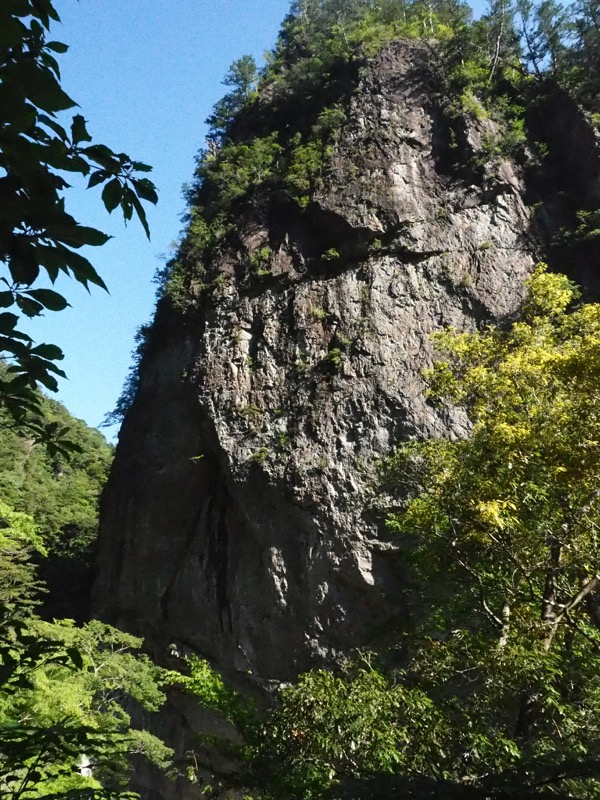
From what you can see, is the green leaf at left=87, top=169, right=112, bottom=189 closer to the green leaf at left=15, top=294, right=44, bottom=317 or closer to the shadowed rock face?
the green leaf at left=15, top=294, right=44, bottom=317

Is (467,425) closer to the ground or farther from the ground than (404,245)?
closer to the ground

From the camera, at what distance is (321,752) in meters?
4.61

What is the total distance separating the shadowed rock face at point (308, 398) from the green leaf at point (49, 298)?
34.8 feet

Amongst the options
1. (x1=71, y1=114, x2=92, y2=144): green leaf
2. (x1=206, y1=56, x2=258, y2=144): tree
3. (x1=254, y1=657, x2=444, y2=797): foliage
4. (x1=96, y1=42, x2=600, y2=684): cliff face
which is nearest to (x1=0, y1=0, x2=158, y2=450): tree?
(x1=71, y1=114, x2=92, y2=144): green leaf

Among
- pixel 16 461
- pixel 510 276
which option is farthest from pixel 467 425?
pixel 16 461

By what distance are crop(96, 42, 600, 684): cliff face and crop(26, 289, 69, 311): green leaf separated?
10650 millimetres

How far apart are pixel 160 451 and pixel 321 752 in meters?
12.2

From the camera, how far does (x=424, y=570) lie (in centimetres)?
734

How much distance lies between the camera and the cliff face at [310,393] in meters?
12.4

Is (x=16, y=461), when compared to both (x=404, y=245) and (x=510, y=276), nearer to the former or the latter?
(x=404, y=245)

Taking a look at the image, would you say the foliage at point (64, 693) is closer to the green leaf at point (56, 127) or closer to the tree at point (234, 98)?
the green leaf at point (56, 127)

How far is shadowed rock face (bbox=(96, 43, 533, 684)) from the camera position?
12.4 metres

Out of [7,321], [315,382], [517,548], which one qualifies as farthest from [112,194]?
[315,382]

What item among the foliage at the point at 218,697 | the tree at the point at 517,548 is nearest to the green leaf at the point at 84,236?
the tree at the point at 517,548
